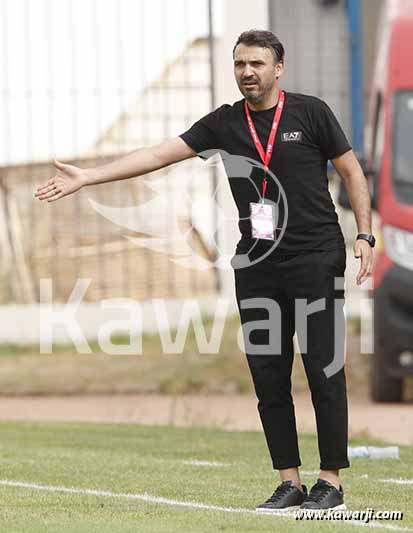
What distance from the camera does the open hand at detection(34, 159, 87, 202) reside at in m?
6.64

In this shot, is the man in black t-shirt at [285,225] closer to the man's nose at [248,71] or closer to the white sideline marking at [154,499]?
the man's nose at [248,71]

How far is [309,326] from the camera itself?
6.78 metres

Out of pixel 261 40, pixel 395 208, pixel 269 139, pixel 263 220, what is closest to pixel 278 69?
pixel 261 40

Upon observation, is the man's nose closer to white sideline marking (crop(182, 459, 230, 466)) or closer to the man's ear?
the man's ear

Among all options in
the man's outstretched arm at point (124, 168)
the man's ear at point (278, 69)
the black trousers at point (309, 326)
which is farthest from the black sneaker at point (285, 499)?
the man's ear at point (278, 69)

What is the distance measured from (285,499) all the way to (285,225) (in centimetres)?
115

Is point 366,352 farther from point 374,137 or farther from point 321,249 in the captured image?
point 321,249

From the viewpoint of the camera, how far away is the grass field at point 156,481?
6324 mm

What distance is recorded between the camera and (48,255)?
763 inches

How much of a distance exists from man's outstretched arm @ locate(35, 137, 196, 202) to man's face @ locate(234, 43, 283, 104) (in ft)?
1.42

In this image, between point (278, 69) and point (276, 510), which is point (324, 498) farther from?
point (278, 69)

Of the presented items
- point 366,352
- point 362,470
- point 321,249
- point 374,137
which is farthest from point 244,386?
point 321,249

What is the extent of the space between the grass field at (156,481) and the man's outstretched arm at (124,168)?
137cm

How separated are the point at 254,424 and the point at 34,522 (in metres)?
7.34
